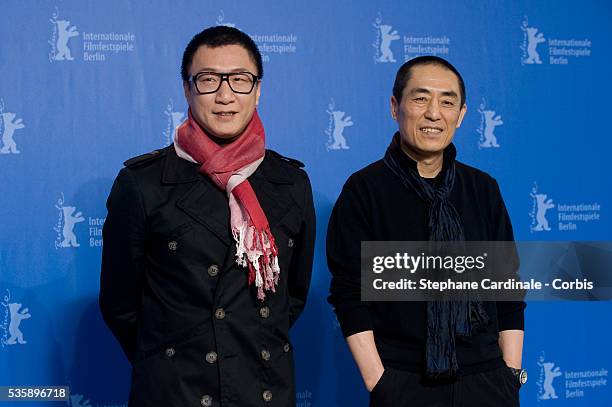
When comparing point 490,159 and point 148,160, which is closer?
point 148,160

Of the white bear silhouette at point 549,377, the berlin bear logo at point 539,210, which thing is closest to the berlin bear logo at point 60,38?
the berlin bear logo at point 539,210

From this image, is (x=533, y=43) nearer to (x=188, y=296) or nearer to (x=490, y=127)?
(x=490, y=127)

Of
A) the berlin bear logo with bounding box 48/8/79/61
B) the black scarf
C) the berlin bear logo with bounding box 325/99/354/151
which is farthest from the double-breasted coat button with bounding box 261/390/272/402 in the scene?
the berlin bear logo with bounding box 48/8/79/61

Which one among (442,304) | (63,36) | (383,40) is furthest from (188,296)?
(383,40)

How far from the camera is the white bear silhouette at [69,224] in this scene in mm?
2781

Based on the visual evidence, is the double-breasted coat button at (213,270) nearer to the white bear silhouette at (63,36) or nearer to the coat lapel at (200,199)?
the coat lapel at (200,199)

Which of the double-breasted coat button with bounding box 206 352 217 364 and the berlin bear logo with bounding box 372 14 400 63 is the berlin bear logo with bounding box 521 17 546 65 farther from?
the double-breasted coat button with bounding box 206 352 217 364

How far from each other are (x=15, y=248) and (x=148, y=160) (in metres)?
1.20

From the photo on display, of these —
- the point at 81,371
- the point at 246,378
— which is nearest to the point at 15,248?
the point at 81,371

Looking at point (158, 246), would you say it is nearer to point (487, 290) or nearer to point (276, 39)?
point (487, 290)

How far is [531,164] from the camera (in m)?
3.28

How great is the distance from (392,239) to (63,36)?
1.60 meters

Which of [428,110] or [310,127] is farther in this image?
[310,127]

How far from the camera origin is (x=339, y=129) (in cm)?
304
